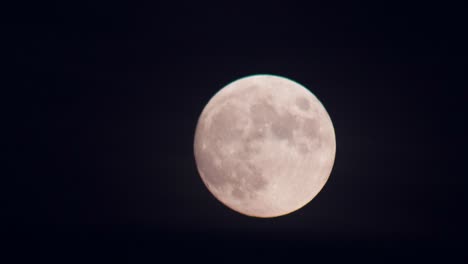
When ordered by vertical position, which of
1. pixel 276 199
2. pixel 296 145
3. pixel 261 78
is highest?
pixel 261 78

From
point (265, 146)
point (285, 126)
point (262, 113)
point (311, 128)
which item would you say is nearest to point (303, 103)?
point (311, 128)

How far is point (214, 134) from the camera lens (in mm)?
5305

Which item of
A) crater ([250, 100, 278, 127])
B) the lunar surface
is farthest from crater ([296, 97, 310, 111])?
crater ([250, 100, 278, 127])

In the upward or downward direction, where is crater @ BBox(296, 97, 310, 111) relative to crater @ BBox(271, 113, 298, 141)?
upward

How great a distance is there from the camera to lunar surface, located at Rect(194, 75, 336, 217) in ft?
16.5

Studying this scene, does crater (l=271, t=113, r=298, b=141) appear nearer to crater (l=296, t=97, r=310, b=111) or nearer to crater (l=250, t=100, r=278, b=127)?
crater (l=250, t=100, r=278, b=127)

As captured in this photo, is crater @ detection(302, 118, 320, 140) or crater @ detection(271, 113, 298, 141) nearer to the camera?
crater @ detection(271, 113, 298, 141)

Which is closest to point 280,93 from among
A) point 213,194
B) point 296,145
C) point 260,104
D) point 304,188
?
point 260,104

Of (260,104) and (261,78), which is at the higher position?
(261,78)

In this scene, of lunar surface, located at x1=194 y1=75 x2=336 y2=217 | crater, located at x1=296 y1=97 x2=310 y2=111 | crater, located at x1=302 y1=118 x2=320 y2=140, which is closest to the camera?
lunar surface, located at x1=194 y1=75 x2=336 y2=217

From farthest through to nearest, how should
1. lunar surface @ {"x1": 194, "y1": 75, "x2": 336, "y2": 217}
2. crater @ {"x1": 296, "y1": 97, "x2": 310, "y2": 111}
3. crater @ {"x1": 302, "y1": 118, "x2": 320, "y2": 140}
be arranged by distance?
crater @ {"x1": 296, "y1": 97, "x2": 310, "y2": 111}
crater @ {"x1": 302, "y1": 118, "x2": 320, "y2": 140}
lunar surface @ {"x1": 194, "y1": 75, "x2": 336, "y2": 217}

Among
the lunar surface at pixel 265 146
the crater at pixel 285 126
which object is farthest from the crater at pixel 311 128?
the crater at pixel 285 126

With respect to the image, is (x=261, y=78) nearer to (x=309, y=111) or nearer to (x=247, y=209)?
(x=309, y=111)

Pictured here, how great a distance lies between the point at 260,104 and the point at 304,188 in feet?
3.68
